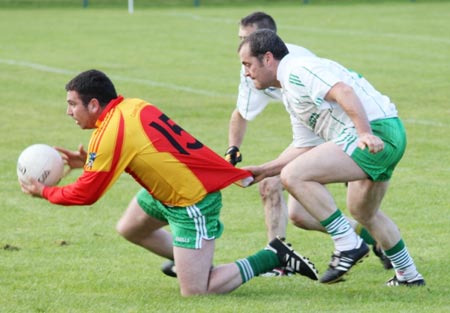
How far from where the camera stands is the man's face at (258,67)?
310 inches

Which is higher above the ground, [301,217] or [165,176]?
[165,176]

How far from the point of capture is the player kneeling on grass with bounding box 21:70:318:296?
24.8 feet

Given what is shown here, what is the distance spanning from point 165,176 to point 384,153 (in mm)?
1443

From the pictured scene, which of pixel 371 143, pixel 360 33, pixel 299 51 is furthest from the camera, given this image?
pixel 360 33

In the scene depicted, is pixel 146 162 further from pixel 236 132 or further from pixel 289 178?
pixel 236 132

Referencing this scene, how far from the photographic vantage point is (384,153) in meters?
7.63

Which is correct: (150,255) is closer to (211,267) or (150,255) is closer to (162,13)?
(211,267)

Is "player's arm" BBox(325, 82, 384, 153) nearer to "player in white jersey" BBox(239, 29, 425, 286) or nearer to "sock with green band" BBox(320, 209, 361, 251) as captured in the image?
"player in white jersey" BBox(239, 29, 425, 286)

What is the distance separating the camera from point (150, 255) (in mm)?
9461

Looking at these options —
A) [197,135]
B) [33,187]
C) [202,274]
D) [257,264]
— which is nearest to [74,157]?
[33,187]

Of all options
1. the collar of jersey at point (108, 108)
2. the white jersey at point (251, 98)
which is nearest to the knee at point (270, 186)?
the white jersey at point (251, 98)

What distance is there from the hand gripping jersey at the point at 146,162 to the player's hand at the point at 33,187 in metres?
0.06

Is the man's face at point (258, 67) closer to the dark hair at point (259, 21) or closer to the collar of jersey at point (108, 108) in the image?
the collar of jersey at point (108, 108)

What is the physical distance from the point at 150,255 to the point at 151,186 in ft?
5.85
